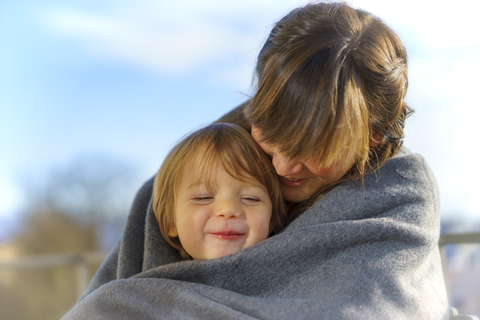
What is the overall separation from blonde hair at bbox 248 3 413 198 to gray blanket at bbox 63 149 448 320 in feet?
0.25

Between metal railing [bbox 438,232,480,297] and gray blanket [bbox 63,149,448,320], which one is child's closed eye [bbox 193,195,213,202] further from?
metal railing [bbox 438,232,480,297]

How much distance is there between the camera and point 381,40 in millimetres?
719

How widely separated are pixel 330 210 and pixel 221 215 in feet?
0.67

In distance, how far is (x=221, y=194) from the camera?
2.60ft

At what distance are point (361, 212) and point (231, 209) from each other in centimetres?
24

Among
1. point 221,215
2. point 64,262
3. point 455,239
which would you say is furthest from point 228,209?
point 64,262

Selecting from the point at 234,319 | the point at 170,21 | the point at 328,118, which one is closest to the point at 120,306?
the point at 234,319

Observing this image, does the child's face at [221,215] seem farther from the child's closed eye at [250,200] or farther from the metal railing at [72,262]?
the metal railing at [72,262]

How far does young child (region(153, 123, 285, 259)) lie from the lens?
0.78 meters

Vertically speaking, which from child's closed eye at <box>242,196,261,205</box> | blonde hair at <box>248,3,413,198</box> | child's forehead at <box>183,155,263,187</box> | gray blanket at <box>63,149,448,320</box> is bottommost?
gray blanket at <box>63,149,448,320</box>

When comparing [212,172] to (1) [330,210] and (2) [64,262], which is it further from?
(2) [64,262]

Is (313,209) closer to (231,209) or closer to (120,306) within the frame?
(231,209)

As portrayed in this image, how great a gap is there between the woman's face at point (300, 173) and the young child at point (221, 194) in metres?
0.02

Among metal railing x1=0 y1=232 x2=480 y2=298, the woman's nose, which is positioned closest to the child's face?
the woman's nose
